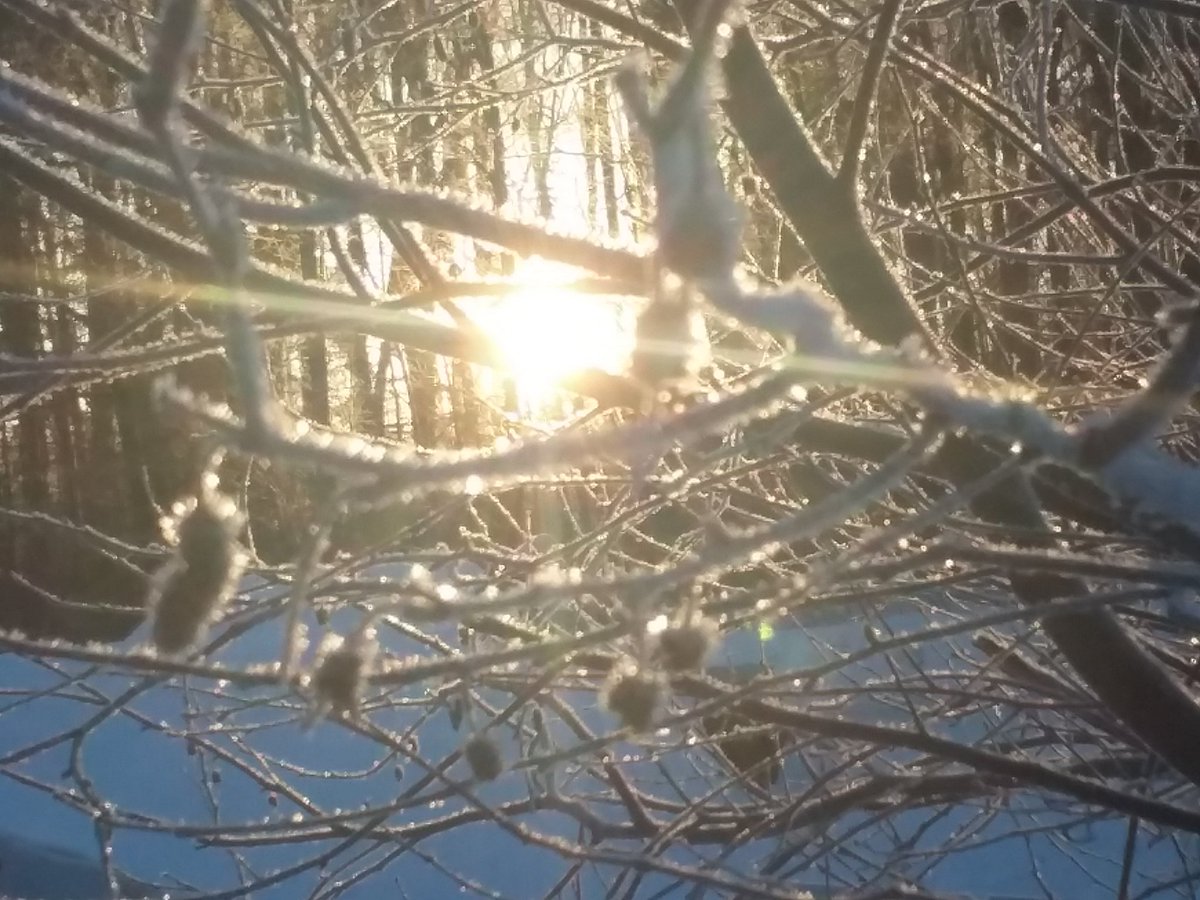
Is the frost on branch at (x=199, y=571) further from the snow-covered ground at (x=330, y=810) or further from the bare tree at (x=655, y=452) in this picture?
the snow-covered ground at (x=330, y=810)

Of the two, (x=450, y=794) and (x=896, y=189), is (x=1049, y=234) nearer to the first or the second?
(x=896, y=189)

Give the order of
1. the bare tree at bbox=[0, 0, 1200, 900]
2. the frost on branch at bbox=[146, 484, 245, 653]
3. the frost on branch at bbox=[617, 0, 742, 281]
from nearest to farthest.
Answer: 1. the frost on branch at bbox=[617, 0, 742, 281]
2. the bare tree at bbox=[0, 0, 1200, 900]
3. the frost on branch at bbox=[146, 484, 245, 653]

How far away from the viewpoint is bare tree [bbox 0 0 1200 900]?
76 centimetres

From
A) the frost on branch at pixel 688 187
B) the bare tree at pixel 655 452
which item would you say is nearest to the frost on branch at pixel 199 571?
the bare tree at pixel 655 452

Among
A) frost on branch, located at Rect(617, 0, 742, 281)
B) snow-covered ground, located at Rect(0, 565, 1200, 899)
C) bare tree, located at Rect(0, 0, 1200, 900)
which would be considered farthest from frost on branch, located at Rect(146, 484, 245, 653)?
snow-covered ground, located at Rect(0, 565, 1200, 899)

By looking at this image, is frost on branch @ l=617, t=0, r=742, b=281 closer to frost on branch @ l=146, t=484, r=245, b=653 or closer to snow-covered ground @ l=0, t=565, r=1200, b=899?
frost on branch @ l=146, t=484, r=245, b=653

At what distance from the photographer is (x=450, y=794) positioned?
6.22 feet

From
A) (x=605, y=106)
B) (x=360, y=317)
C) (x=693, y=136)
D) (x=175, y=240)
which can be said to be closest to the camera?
(x=693, y=136)

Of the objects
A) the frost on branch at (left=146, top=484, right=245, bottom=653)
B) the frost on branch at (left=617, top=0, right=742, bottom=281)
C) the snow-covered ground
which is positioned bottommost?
the snow-covered ground

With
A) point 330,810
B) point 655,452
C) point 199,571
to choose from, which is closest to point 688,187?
point 655,452

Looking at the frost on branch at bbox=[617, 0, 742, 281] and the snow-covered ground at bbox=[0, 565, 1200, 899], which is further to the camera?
the snow-covered ground at bbox=[0, 565, 1200, 899]

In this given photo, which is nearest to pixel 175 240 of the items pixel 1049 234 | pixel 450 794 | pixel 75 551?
pixel 450 794

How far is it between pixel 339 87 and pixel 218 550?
277cm

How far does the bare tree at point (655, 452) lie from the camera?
76 cm
